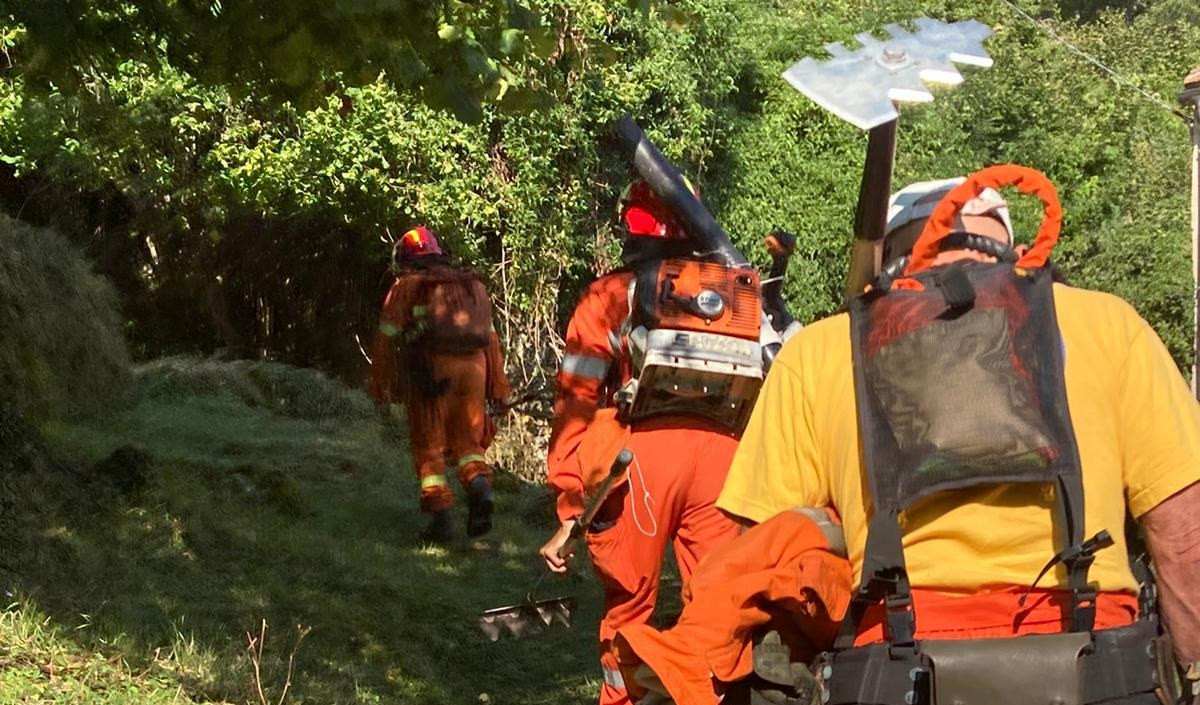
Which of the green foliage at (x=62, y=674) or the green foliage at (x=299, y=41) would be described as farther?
the green foliage at (x=62, y=674)

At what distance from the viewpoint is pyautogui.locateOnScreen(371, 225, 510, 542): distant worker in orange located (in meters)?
10.2

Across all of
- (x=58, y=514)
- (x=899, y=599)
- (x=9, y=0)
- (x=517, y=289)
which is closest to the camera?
(x=899, y=599)

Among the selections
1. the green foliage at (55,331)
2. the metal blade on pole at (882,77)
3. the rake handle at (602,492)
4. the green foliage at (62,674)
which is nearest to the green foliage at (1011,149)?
the green foliage at (55,331)

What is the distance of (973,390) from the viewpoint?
2824 millimetres

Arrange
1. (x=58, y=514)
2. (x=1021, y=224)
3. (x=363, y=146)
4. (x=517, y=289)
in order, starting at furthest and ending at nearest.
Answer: (x=1021, y=224)
(x=517, y=289)
(x=363, y=146)
(x=58, y=514)

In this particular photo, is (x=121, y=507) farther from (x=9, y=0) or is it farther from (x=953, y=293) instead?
(x=953, y=293)

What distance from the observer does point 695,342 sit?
18.8ft

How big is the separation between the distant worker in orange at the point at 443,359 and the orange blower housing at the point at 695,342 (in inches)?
172

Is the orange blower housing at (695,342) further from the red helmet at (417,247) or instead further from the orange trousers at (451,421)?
the red helmet at (417,247)

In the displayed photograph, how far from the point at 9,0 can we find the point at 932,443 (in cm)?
382

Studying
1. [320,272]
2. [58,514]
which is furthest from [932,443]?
[320,272]

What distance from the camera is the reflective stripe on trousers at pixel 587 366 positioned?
19.5 ft

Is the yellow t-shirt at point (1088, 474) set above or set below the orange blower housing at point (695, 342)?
above

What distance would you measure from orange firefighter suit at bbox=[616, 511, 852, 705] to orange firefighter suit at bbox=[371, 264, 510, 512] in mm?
7130
